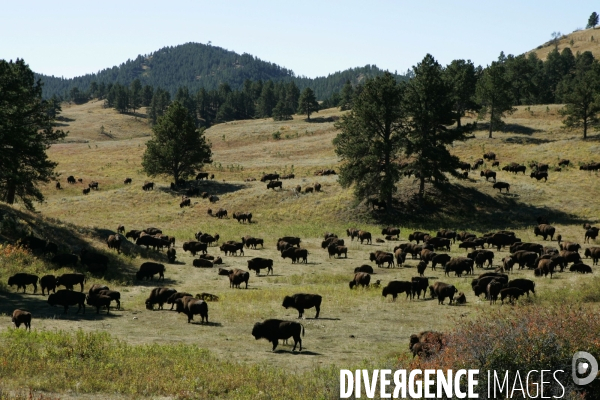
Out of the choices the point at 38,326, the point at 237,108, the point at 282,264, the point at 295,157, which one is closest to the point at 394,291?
the point at 282,264

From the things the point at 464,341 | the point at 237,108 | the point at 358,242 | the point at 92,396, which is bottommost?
the point at 358,242

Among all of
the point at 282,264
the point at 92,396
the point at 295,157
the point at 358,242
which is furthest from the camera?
the point at 295,157

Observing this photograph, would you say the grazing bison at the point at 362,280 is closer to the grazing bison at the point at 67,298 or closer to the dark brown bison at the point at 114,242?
the grazing bison at the point at 67,298

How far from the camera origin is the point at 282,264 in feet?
128

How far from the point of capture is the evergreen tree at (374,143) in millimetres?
57219

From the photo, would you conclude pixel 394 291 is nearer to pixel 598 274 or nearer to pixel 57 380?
pixel 598 274

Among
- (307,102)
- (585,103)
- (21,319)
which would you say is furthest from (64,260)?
(307,102)

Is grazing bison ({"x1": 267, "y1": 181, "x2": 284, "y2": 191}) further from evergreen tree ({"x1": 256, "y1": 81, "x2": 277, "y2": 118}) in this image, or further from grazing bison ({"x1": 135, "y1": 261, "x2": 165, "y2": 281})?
evergreen tree ({"x1": 256, "y1": 81, "x2": 277, "y2": 118})

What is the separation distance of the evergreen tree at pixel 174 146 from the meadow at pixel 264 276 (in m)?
3.59

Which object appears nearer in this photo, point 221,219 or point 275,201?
point 221,219

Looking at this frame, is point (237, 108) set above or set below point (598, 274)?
above

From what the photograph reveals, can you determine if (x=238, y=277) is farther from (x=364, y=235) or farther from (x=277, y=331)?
(x=364, y=235)

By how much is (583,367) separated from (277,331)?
9.53 m

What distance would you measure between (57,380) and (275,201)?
51.1 m
